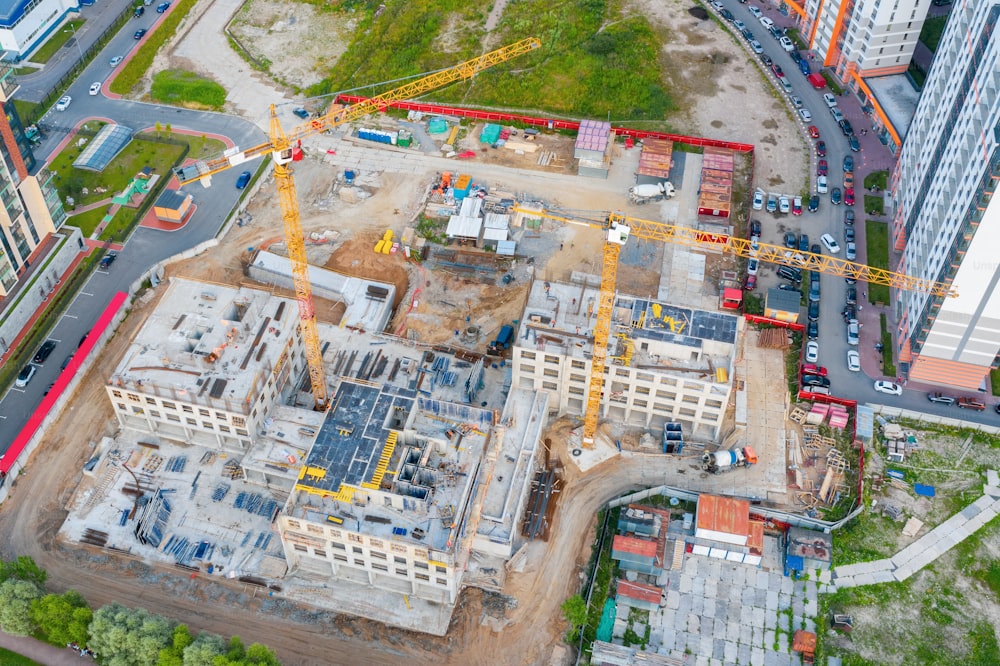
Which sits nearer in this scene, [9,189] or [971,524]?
[971,524]

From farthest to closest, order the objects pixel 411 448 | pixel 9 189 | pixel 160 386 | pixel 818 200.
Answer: pixel 818 200 < pixel 9 189 < pixel 160 386 < pixel 411 448

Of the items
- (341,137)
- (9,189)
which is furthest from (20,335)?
(341,137)

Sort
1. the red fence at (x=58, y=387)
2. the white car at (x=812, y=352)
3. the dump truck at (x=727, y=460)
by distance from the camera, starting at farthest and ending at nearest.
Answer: the white car at (x=812, y=352)
the dump truck at (x=727, y=460)
the red fence at (x=58, y=387)

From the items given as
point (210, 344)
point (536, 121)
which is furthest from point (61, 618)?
point (536, 121)

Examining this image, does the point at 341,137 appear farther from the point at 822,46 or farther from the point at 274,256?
the point at 822,46

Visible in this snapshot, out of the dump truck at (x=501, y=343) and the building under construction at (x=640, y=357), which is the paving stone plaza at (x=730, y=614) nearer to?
the building under construction at (x=640, y=357)

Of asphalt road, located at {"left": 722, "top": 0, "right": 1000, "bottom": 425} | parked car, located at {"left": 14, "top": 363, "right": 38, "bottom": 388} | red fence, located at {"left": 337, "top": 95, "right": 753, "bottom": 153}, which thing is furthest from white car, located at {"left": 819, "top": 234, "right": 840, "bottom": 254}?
parked car, located at {"left": 14, "top": 363, "right": 38, "bottom": 388}

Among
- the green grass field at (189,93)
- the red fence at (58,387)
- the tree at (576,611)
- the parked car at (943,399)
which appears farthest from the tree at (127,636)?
the green grass field at (189,93)

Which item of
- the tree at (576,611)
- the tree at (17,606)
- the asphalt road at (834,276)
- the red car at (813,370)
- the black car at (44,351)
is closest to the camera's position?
the tree at (17,606)
